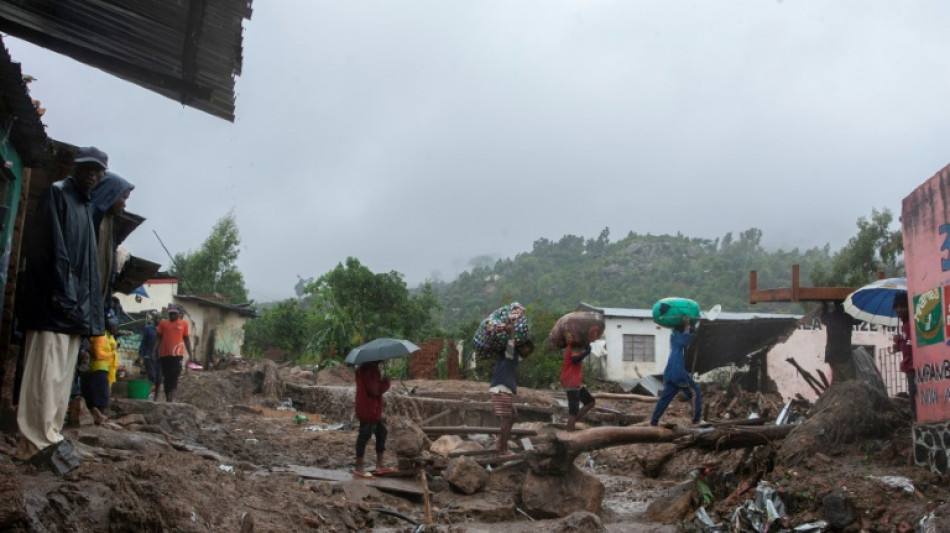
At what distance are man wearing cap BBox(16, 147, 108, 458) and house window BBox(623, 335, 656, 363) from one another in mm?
32222

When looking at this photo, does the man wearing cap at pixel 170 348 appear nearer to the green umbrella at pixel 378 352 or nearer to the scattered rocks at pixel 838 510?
the green umbrella at pixel 378 352

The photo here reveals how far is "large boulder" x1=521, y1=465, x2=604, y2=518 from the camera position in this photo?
766cm

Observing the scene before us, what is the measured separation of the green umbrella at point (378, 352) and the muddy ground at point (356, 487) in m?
0.97

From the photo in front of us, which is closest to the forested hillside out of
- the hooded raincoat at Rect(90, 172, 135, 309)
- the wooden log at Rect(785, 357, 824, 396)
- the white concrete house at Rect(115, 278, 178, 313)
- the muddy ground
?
the white concrete house at Rect(115, 278, 178, 313)

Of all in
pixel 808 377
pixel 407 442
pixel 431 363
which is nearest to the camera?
pixel 407 442

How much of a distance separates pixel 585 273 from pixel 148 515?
263 ft

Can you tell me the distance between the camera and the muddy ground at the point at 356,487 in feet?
14.1

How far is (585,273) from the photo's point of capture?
83.2 meters

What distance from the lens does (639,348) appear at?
117 feet

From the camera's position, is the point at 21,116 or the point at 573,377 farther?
the point at 573,377

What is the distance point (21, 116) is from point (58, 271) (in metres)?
1.36

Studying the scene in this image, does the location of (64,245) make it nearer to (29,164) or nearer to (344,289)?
(29,164)

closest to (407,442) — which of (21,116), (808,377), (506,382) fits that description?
(506,382)

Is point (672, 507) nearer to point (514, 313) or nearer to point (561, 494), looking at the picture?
point (561, 494)
